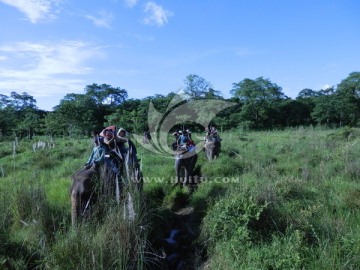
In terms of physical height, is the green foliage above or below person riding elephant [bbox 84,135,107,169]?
below

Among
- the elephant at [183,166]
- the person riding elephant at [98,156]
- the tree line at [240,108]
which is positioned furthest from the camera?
the tree line at [240,108]

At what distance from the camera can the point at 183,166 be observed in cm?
1019

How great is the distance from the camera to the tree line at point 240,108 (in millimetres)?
40375

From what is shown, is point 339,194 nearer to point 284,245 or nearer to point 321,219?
point 321,219

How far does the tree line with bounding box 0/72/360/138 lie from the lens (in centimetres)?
4038

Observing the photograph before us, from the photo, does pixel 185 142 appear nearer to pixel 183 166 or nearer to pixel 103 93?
pixel 183 166

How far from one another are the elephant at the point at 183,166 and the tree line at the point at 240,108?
2978cm

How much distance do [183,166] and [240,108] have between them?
4535 cm

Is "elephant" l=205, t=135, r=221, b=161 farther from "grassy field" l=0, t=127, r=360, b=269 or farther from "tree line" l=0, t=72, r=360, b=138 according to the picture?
"tree line" l=0, t=72, r=360, b=138

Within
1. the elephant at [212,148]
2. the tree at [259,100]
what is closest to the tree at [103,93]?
the tree at [259,100]

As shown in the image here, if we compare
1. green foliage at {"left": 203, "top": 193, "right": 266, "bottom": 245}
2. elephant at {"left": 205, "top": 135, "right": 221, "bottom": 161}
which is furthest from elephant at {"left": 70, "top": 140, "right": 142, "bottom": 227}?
elephant at {"left": 205, "top": 135, "right": 221, "bottom": 161}

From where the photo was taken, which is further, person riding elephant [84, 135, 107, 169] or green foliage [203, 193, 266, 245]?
person riding elephant [84, 135, 107, 169]

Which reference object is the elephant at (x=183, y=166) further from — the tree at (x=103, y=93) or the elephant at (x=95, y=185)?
the tree at (x=103, y=93)

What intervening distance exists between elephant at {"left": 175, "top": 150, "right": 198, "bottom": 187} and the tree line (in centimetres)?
2978
